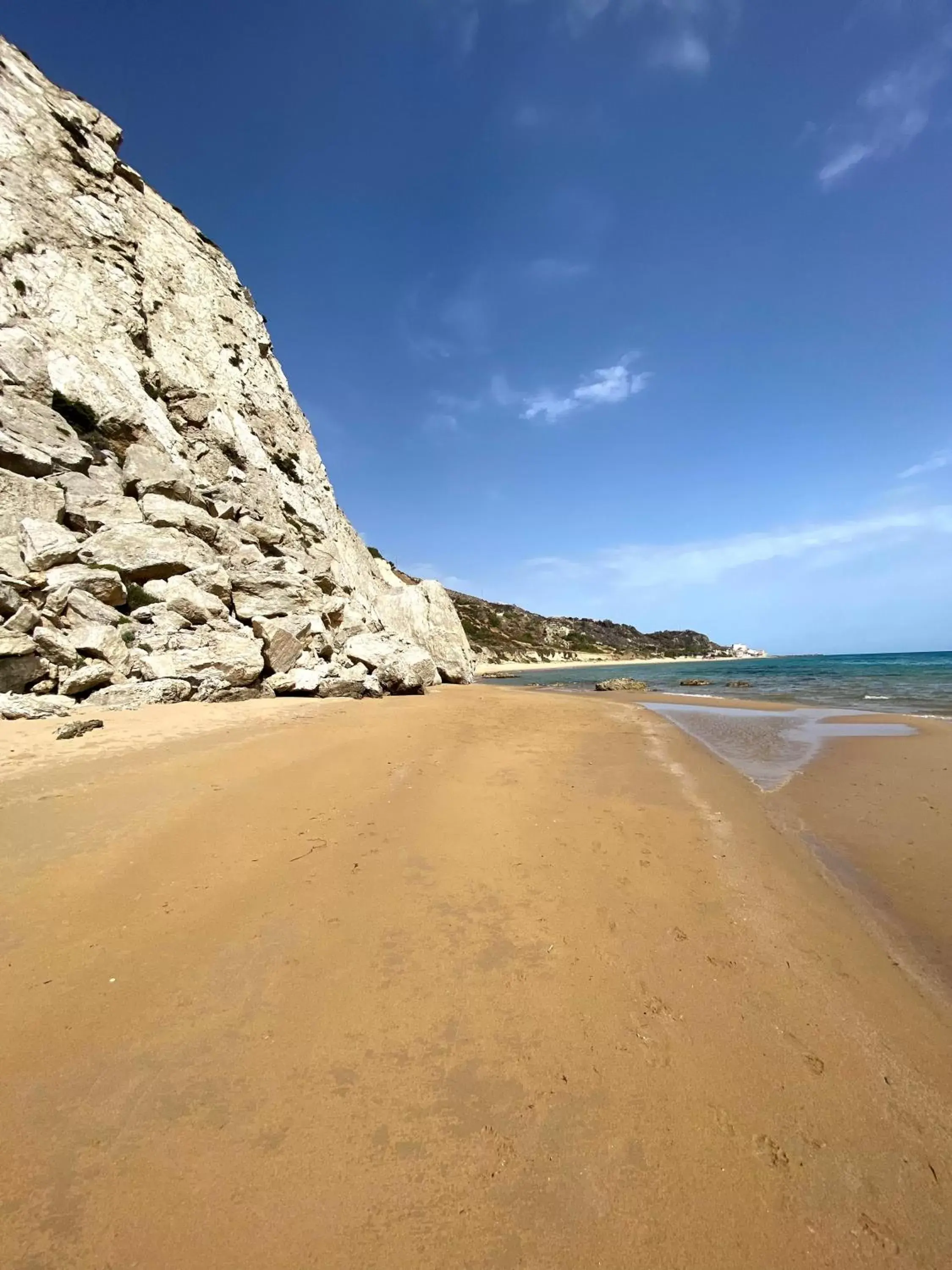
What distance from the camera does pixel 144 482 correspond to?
17547mm

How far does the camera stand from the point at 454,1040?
2.98 m

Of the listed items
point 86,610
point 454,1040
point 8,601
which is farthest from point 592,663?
point 454,1040

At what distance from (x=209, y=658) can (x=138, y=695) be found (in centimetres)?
249

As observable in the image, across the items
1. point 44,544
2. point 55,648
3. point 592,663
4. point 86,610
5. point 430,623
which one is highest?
point 44,544

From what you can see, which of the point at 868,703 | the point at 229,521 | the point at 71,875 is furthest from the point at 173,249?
the point at 868,703

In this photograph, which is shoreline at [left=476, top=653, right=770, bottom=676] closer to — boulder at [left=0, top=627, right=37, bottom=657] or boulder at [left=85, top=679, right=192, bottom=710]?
boulder at [left=85, top=679, right=192, bottom=710]

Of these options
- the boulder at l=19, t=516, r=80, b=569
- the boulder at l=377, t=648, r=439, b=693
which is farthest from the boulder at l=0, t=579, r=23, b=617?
the boulder at l=377, t=648, r=439, b=693

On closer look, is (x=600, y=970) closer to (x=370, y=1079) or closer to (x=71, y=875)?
(x=370, y=1079)

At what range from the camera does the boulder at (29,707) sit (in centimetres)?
996

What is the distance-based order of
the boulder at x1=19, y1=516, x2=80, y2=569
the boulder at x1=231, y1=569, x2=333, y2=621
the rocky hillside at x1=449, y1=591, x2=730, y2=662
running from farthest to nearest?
the rocky hillside at x1=449, y1=591, x2=730, y2=662
the boulder at x1=231, y1=569, x2=333, y2=621
the boulder at x1=19, y1=516, x2=80, y2=569

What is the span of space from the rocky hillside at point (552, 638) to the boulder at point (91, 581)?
213 ft

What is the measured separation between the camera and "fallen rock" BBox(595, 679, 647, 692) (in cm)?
3188

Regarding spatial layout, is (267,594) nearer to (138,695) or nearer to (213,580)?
(213,580)

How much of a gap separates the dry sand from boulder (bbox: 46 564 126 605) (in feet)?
29.6
